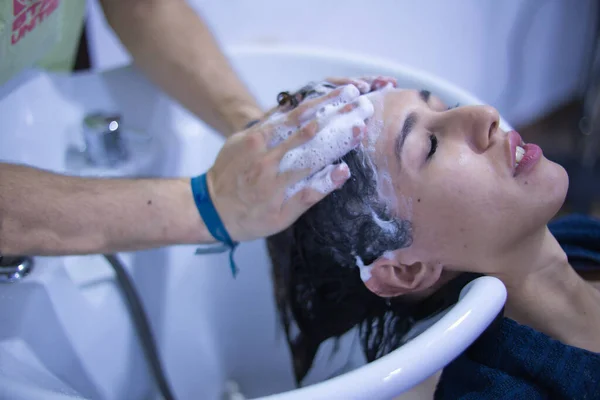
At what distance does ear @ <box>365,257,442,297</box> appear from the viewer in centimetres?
89

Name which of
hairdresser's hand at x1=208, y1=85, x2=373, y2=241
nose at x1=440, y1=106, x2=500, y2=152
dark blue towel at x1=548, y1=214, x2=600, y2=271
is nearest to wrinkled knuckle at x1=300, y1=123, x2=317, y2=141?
hairdresser's hand at x1=208, y1=85, x2=373, y2=241

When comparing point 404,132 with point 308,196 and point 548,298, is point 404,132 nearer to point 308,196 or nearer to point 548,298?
point 308,196

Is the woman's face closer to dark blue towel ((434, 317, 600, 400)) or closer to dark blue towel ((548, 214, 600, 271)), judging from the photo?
dark blue towel ((434, 317, 600, 400))

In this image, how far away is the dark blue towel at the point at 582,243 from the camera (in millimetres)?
1083

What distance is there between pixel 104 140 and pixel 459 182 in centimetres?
75

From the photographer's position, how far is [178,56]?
121 cm

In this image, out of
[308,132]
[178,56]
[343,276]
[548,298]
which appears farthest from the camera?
[178,56]

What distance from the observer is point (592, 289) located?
1.00 meters

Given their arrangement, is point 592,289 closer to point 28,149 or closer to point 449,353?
point 449,353

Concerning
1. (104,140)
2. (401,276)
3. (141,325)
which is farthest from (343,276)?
(104,140)

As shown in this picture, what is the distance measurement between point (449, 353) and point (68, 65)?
1169 millimetres

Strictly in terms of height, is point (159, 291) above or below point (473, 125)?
below

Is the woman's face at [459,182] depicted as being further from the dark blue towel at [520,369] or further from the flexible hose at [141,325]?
the flexible hose at [141,325]

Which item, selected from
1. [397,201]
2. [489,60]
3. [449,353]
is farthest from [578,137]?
[449,353]
